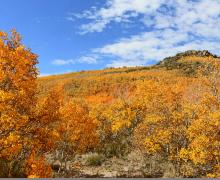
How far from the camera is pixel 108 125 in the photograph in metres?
40.6

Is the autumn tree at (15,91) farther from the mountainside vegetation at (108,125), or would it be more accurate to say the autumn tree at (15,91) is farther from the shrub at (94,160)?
the shrub at (94,160)

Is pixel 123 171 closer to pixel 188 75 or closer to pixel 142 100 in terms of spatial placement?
pixel 142 100

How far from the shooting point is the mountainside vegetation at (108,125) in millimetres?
16406

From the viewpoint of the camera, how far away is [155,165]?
31.6 metres

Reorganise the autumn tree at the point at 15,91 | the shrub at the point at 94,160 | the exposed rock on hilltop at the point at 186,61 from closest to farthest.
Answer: the autumn tree at the point at 15,91 < the shrub at the point at 94,160 < the exposed rock on hilltop at the point at 186,61

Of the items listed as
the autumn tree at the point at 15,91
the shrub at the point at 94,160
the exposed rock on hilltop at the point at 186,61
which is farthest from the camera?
the exposed rock on hilltop at the point at 186,61

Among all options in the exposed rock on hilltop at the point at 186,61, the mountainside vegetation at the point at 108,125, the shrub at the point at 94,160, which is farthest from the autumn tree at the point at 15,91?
the exposed rock on hilltop at the point at 186,61

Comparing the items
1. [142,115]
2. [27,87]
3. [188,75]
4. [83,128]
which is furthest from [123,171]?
[188,75]

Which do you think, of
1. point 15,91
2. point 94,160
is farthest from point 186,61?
→ point 15,91

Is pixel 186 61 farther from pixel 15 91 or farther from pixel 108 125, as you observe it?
pixel 15 91

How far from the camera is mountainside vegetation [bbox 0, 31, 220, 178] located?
16406 millimetres

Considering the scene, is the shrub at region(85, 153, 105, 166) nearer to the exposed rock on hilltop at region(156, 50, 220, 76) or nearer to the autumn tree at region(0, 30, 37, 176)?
the autumn tree at region(0, 30, 37, 176)

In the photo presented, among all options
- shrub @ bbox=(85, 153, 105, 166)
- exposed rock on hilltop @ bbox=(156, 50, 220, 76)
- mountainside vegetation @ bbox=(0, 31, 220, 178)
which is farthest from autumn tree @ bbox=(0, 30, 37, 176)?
exposed rock on hilltop @ bbox=(156, 50, 220, 76)

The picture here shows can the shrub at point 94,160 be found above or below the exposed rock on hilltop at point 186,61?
below
